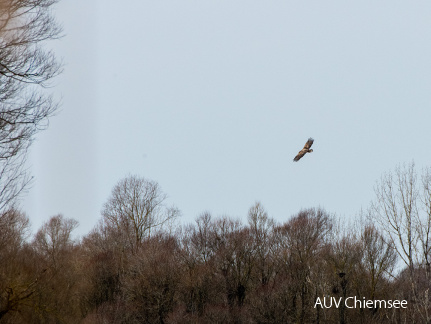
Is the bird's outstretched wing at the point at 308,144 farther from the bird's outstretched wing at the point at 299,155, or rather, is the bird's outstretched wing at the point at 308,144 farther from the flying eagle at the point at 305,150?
the bird's outstretched wing at the point at 299,155

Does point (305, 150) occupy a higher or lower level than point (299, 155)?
higher

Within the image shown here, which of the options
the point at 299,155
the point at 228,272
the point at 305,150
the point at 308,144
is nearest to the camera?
the point at 299,155

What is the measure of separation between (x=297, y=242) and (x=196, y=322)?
13505 mm

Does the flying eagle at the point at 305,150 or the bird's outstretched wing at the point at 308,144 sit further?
the bird's outstretched wing at the point at 308,144

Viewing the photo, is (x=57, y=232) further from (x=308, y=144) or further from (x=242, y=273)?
(x=308, y=144)

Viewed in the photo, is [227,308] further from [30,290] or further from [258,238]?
[30,290]

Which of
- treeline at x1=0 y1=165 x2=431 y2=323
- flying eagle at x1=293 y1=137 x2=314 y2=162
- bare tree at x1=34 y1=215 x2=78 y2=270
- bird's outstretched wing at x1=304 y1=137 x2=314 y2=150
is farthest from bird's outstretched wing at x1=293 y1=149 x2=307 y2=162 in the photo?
bare tree at x1=34 y1=215 x2=78 y2=270

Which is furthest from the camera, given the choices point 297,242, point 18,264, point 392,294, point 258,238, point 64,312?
point 258,238

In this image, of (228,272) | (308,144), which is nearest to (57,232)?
(228,272)

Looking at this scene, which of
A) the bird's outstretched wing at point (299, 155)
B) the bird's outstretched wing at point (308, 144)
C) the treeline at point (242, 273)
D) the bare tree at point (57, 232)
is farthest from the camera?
the bare tree at point (57, 232)

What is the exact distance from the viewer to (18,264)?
2864 centimetres

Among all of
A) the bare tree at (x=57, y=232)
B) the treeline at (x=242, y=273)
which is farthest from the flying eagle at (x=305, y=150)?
the bare tree at (x=57, y=232)

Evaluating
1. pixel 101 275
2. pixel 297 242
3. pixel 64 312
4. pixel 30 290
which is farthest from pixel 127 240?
pixel 30 290

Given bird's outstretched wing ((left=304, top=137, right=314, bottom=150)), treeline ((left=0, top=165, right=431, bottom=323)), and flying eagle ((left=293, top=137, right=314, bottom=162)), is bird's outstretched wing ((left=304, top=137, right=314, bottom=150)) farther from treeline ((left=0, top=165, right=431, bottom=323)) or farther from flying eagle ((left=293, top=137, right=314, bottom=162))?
treeline ((left=0, top=165, right=431, bottom=323))
